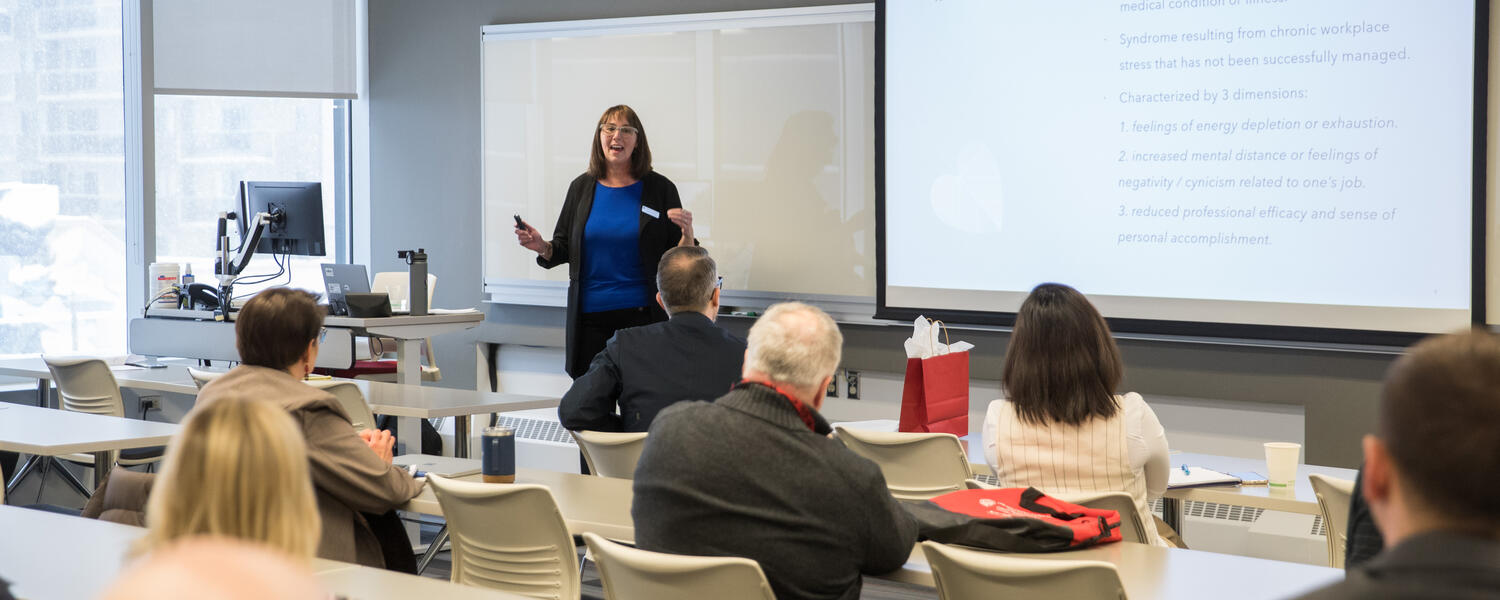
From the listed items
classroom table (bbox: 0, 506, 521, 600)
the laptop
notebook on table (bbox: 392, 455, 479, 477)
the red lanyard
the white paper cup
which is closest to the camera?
classroom table (bbox: 0, 506, 521, 600)

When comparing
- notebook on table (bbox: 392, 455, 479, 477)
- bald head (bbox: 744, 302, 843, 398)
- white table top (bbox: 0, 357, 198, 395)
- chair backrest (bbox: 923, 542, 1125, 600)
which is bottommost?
notebook on table (bbox: 392, 455, 479, 477)

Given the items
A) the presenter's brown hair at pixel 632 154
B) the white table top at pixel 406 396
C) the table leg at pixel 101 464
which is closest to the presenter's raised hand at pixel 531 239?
the presenter's brown hair at pixel 632 154

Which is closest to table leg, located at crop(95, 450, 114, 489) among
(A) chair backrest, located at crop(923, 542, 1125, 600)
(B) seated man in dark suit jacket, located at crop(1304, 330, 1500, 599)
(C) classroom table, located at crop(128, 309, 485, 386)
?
(C) classroom table, located at crop(128, 309, 485, 386)

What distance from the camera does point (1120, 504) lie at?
2.77m

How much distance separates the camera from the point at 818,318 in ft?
7.91

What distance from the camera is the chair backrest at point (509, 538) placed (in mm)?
2746

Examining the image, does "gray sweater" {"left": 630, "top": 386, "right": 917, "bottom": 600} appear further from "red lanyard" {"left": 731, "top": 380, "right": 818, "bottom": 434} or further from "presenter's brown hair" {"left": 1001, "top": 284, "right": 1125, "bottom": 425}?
"presenter's brown hair" {"left": 1001, "top": 284, "right": 1125, "bottom": 425}

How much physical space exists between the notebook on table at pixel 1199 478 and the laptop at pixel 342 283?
140 inches

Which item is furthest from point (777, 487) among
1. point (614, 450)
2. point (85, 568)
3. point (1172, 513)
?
point (1172, 513)

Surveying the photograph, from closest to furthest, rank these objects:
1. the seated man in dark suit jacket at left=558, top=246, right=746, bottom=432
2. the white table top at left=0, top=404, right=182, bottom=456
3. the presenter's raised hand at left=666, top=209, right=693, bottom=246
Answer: the white table top at left=0, top=404, right=182, bottom=456 < the seated man in dark suit jacket at left=558, top=246, right=746, bottom=432 < the presenter's raised hand at left=666, top=209, right=693, bottom=246

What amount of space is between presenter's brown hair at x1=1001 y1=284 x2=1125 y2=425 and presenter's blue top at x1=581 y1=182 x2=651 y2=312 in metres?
2.60

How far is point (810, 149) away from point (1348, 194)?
229 centimetres

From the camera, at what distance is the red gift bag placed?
3.84 meters

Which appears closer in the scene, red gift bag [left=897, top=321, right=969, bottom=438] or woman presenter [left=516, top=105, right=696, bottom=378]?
red gift bag [left=897, top=321, right=969, bottom=438]
